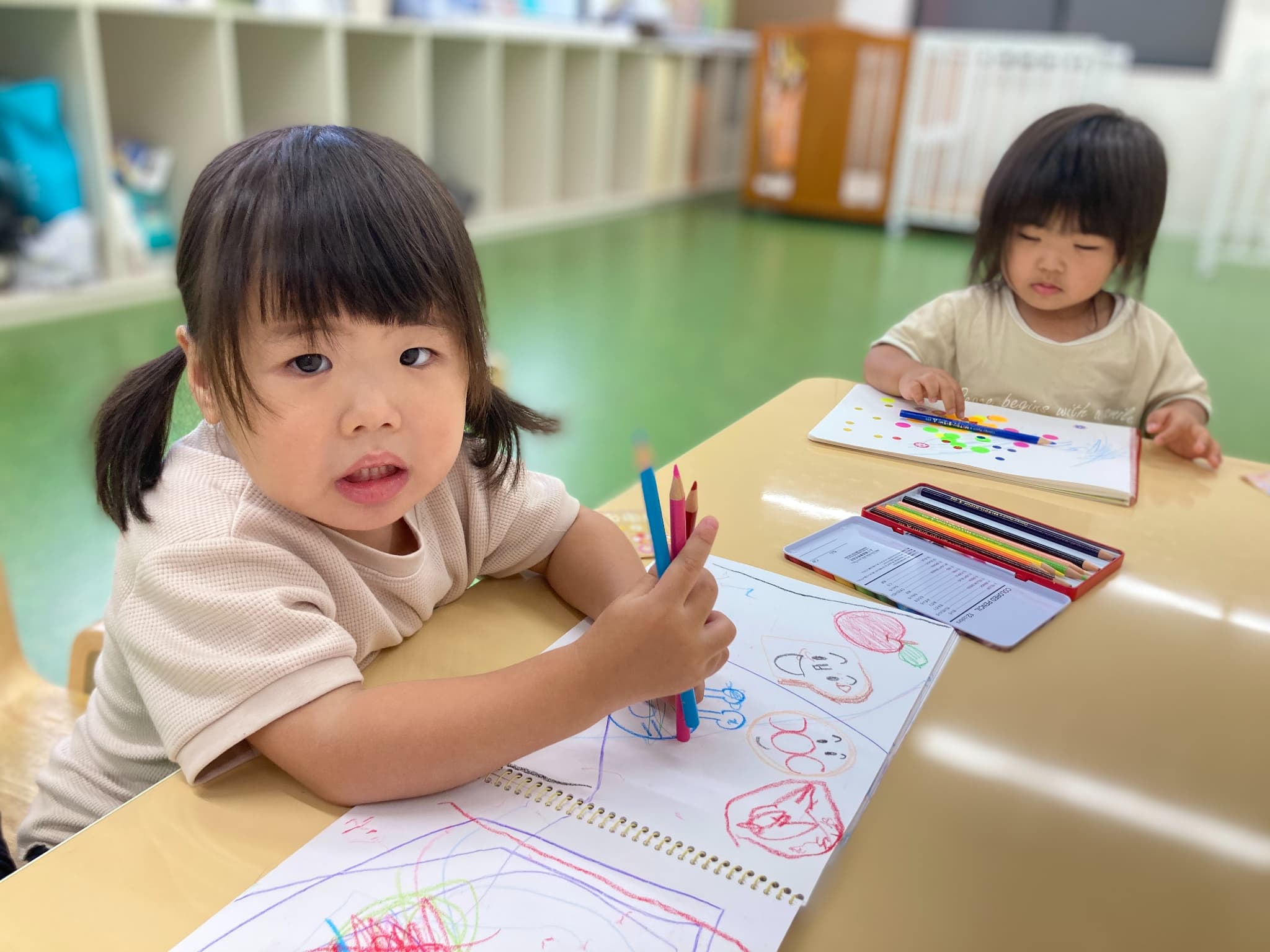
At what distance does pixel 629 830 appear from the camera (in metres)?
0.41

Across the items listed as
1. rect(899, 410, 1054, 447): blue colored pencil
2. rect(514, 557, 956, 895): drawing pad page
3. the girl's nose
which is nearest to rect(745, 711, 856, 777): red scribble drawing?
rect(514, 557, 956, 895): drawing pad page

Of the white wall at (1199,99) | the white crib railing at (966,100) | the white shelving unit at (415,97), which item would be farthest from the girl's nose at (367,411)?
the white wall at (1199,99)

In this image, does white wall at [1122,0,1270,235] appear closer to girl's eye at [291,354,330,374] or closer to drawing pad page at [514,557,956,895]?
drawing pad page at [514,557,956,895]

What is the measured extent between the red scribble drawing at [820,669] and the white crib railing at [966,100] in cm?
418

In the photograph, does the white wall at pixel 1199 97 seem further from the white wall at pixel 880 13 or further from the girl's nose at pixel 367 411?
the girl's nose at pixel 367 411

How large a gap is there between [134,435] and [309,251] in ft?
0.53

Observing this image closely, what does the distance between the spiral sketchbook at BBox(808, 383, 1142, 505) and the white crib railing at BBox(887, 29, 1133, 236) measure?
3726 millimetres

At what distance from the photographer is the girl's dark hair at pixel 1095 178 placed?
0.94 metres

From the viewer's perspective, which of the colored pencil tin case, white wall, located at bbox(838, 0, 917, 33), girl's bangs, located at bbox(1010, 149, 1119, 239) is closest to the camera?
the colored pencil tin case

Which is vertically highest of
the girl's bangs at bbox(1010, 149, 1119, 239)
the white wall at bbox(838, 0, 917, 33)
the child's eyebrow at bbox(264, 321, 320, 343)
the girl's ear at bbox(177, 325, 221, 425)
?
the white wall at bbox(838, 0, 917, 33)

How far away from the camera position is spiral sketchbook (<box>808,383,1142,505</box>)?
773mm

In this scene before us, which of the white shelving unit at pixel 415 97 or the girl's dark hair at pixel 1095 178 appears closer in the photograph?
the girl's dark hair at pixel 1095 178

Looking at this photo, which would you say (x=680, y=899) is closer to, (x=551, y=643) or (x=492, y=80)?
(x=551, y=643)

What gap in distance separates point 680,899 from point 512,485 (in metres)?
0.32
